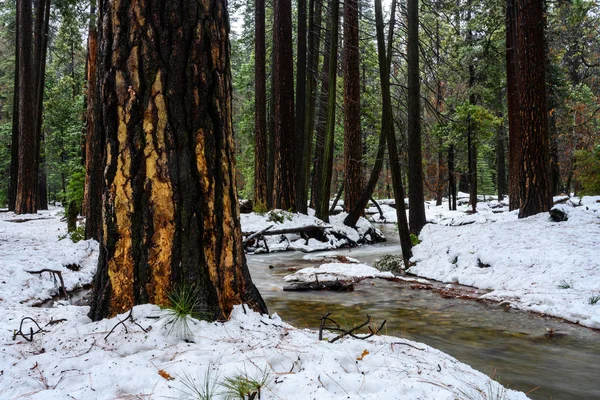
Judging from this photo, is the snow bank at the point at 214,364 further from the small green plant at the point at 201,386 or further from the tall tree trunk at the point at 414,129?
the tall tree trunk at the point at 414,129

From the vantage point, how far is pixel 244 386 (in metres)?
2.06

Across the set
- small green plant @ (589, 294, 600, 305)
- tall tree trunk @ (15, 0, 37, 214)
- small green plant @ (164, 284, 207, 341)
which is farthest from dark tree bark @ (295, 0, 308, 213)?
small green plant @ (164, 284, 207, 341)

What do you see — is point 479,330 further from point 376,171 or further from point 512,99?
point 512,99

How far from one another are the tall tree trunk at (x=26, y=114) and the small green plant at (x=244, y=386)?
18979 mm

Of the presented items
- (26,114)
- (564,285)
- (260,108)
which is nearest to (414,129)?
(564,285)

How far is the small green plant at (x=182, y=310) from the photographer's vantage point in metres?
2.63

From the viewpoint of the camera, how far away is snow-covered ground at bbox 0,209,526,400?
211 centimetres

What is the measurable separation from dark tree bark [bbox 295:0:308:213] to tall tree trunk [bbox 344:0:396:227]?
5.84 feet

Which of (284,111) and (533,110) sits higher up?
(284,111)

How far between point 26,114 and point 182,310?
60.1ft

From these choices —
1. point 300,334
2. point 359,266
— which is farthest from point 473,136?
point 300,334

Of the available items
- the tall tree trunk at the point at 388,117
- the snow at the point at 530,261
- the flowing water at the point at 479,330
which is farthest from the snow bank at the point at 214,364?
the tall tree trunk at the point at 388,117

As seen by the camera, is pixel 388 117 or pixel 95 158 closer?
pixel 95 158

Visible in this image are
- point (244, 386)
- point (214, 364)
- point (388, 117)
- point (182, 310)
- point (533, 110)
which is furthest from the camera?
point (533, 110)
